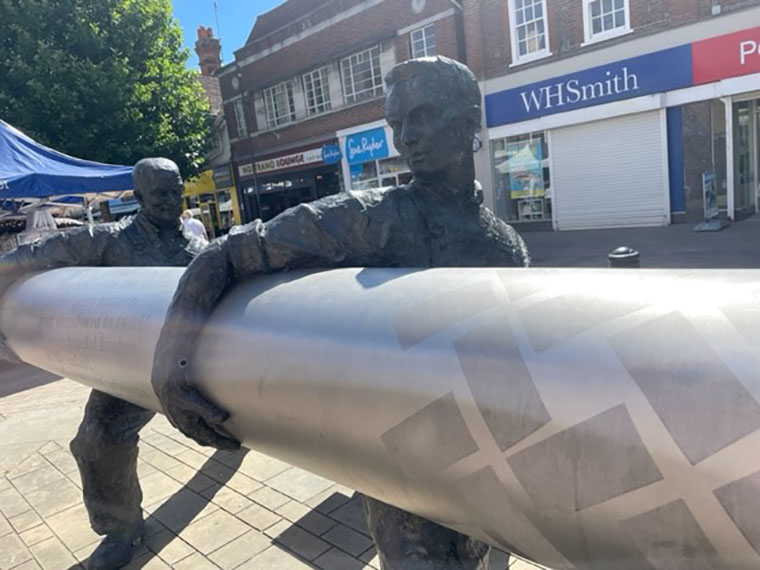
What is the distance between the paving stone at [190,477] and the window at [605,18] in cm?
1262

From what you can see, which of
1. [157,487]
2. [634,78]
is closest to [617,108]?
[634,78]

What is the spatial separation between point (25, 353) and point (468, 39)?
1478cm

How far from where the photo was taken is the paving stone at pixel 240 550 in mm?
2904

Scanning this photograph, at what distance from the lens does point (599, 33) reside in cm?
1287

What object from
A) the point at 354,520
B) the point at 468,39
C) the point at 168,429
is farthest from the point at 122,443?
the point at 468,39

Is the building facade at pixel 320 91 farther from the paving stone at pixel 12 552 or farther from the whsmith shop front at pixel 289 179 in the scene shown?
the paving stone at pixel 12 552

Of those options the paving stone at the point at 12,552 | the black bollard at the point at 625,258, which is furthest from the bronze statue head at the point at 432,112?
the black bollard at the point at 625,258

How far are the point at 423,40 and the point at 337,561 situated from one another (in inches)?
611

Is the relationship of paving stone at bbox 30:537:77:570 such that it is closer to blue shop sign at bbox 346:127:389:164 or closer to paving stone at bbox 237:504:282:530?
paving stone at bbox 237:504:282:530

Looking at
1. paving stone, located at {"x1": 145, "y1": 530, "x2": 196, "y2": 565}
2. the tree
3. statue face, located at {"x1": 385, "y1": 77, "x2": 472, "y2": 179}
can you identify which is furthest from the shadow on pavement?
the tree

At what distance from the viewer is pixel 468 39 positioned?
1511 centimetres

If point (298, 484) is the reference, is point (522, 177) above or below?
above

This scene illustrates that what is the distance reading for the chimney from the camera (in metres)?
25.7

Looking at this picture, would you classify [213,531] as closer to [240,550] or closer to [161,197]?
[240,550]
